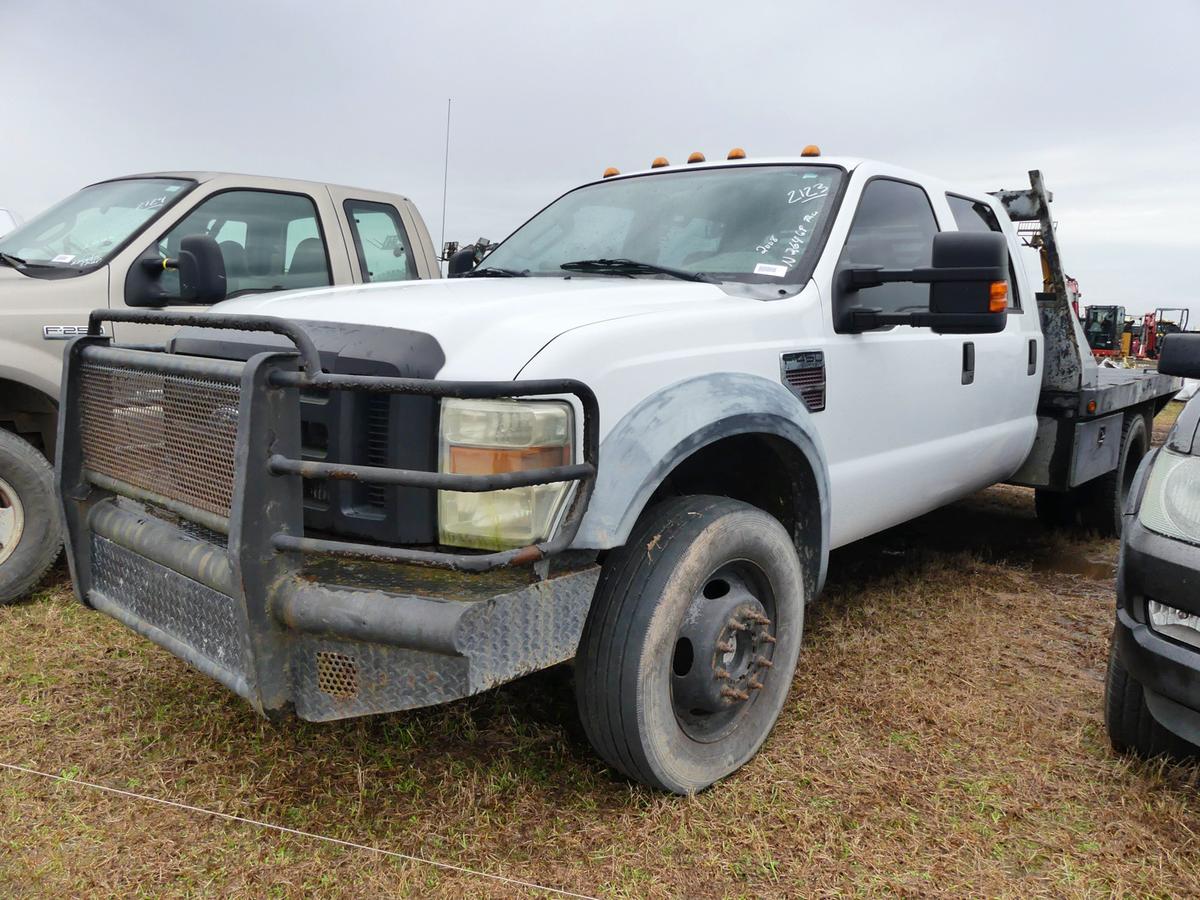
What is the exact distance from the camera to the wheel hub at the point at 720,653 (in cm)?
255

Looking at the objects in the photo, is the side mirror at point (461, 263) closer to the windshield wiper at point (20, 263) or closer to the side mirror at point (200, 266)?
the side mirror at point (200, 266)

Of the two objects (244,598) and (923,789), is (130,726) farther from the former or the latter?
(923,789)

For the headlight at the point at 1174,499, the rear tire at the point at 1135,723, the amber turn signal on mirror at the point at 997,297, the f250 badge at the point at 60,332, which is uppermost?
the amber turn signal on mirror at the point at 997,297

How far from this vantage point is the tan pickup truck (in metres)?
3.95

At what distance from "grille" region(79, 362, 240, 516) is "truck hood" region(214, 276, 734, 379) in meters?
0.38

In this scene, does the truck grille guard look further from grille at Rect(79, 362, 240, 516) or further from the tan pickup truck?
the tan pickup truck

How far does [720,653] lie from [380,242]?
379cm

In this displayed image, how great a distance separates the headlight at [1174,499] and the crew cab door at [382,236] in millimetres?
3934

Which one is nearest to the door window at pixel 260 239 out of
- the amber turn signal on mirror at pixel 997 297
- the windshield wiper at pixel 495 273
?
the windshield wiper at pixel 495 273

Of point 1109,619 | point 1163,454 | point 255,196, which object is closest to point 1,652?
point 255,196

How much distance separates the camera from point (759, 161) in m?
3.65

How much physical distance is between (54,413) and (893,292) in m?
3.54

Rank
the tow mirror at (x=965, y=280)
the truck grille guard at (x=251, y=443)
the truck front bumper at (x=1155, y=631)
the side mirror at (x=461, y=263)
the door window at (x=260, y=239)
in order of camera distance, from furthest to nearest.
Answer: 1. the door window at (x=260, y=239)
2. the side mirror at (x=461, y=263)
3. the tow mirror at (x=965, y=280)
4. the truck front bumper at (x=1155, y=631)
5. the truck grille guard at (x=251, y=443)

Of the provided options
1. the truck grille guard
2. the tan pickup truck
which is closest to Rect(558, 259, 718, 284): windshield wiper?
the truck grille guard
